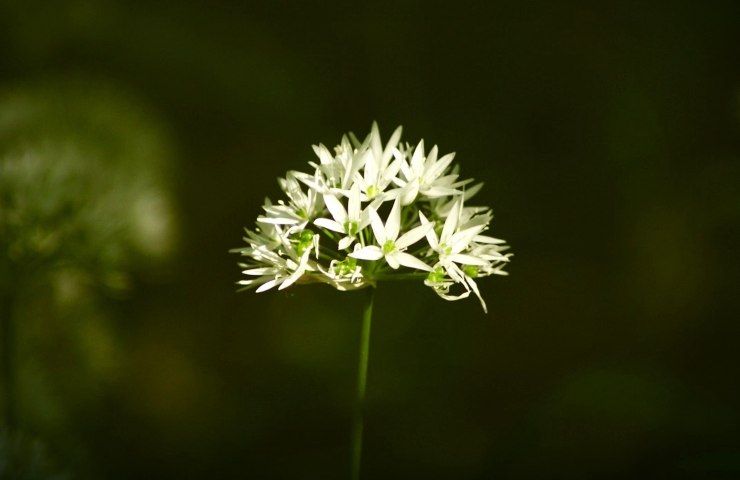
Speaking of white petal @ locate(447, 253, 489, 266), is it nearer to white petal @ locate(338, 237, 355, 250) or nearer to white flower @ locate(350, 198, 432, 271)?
white flower @ locate(350, 198, 432, 271)

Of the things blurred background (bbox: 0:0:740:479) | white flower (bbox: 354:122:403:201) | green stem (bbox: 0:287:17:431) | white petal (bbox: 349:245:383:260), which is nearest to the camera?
white petal (bbox: 349:245:383:260)

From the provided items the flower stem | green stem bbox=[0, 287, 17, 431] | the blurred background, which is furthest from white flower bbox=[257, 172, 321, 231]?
the blurred background

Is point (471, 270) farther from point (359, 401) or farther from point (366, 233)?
point (359, 401)

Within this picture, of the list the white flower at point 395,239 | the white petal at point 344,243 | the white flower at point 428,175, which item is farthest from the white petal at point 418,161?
the white petal at point 344,243

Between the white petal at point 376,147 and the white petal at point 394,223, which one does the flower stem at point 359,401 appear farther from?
the white petal at point 376,147

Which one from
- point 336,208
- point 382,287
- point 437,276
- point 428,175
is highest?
point 382,287

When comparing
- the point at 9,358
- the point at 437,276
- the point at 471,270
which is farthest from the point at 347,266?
the point at 9,358
